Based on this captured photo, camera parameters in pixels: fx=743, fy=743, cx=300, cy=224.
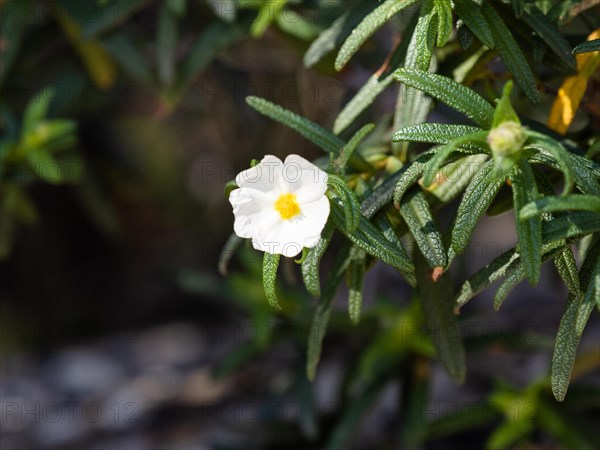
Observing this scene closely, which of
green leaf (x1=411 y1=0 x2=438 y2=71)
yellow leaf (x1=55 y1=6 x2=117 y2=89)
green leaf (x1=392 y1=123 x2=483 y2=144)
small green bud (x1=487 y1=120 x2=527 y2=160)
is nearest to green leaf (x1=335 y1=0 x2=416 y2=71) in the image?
green leaf (x1=411 y1=0 x2=438 y2=71)

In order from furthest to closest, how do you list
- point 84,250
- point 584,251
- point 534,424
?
point 84,250 → point 534,424 → point 584,251

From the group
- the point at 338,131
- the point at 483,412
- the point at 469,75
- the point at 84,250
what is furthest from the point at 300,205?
the point at 84,250

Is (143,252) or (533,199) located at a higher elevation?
(533,199)

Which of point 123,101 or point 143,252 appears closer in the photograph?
point 123,101

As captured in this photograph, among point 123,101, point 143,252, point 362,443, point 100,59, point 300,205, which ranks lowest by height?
point 143,252

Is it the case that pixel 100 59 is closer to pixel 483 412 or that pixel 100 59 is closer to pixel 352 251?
pixel 352 251

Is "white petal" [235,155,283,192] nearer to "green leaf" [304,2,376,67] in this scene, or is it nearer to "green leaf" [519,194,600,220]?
"green leaf" [519,194,600,220]
